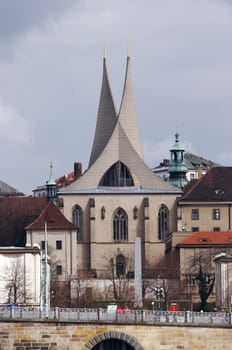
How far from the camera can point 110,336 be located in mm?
106250

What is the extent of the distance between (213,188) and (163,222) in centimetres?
499

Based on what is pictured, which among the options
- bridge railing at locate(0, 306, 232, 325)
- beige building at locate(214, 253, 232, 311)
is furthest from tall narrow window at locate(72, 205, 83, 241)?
bridge railing at locate(0, 306, 232, 325)

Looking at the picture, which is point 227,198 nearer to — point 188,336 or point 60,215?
point 60,215

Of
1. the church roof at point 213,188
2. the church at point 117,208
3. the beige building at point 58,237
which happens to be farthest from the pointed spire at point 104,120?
the beige building at point 58,237

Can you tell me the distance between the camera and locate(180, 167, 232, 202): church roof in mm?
179625

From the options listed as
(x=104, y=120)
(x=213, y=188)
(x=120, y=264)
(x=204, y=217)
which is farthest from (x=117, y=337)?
(x=104, y=120)

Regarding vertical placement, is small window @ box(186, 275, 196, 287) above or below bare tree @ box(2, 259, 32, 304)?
above

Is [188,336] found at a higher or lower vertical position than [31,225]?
lower

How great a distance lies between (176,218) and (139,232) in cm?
326

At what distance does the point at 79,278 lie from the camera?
16925cm

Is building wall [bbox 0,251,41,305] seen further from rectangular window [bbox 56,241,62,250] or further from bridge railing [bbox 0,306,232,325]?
rectangular window [bbox 56,241,62,250]

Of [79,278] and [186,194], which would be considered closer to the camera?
[79,278]

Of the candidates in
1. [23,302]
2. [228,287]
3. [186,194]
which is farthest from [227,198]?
[23,302]

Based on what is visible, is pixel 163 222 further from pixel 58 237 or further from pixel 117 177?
pixel 58 237
